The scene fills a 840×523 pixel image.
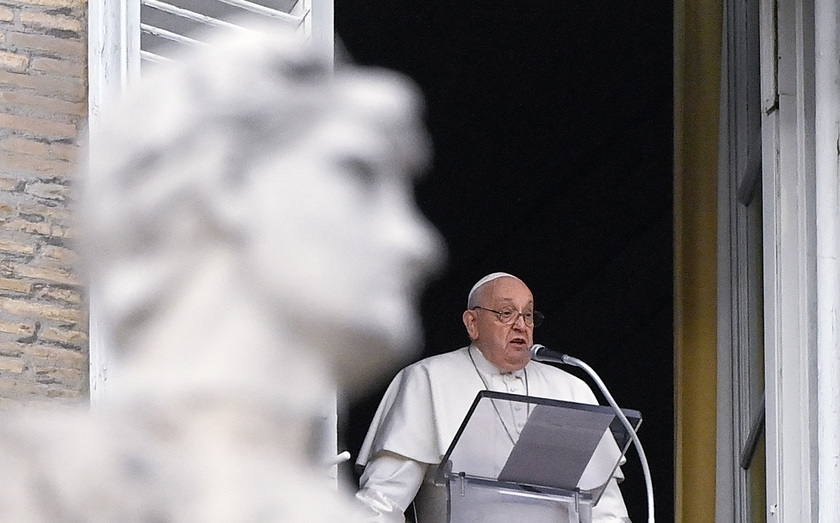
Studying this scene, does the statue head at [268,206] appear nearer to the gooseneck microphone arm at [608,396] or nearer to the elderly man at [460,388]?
the gooseneck microphone arm at [608,396]

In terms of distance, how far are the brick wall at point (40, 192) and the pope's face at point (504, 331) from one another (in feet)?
9.07

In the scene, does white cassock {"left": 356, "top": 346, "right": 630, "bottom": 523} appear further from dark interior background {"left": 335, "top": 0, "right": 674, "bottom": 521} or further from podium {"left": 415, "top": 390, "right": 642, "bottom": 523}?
dark interior background {"left": 335, "top": 0, "right": 674, "bottom": 521}

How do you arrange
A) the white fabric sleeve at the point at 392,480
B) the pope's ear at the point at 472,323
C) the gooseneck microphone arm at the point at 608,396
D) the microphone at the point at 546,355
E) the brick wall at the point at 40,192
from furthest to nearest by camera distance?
the pope's ear at the point at 472,323, the white fabric sleeve at the point at 392,480, the microphone at the point at 546,355, the gooseneck microphone arm at the point at 608,396, the brick wall at the point at 40,192

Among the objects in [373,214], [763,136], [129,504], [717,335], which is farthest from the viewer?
[717,335]

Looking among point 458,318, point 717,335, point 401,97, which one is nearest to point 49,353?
point 401,97

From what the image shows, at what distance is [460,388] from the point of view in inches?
261

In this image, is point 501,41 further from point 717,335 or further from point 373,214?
point 373,214

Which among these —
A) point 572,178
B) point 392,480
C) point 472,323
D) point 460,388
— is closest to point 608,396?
point 392,480

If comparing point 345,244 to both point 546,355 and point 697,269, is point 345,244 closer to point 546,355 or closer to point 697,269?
point 546,355

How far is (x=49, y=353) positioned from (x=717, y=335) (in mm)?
3553

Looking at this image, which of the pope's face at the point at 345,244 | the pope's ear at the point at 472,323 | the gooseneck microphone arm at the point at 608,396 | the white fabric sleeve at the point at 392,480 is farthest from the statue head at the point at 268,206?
the pope's ear at the point at 472,323

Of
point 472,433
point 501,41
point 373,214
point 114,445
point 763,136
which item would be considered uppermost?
point 501,41

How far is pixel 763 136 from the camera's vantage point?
16.6 ft

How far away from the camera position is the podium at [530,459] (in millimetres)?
4852
